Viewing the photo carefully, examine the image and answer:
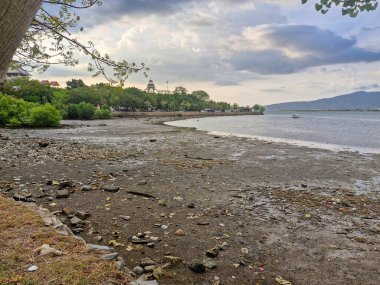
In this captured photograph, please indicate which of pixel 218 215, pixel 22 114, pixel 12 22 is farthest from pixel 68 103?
pixel 12 22

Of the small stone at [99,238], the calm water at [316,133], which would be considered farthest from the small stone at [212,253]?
the calm water at [316,133]

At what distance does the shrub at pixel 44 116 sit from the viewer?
43.0 meters

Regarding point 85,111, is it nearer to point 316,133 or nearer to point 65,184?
point 316,133

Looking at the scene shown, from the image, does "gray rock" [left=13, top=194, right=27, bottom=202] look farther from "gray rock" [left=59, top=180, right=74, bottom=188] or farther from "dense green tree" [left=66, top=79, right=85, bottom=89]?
"dense green tree" [left=66, top=79, right=85, bottom=89]

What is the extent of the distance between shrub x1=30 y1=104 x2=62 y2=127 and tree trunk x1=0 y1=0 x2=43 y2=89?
149 feet

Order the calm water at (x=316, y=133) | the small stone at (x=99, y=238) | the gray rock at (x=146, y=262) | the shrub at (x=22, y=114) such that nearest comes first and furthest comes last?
the gray rock at (x=146, y=262) → the small stone at (x=99, y=238) → the calm water at (x=316, y=133) → the shrub at (x=22, y=114)

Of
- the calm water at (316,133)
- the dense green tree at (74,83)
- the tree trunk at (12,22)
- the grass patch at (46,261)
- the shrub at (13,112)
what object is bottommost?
the calm water at (316,133)

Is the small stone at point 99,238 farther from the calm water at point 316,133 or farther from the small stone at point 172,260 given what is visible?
the calm water at point 316,133

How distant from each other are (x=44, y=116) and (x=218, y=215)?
138ft

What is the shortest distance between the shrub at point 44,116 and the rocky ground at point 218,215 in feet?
98.6

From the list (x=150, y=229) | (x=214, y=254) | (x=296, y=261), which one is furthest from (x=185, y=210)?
(x=296, y=261)

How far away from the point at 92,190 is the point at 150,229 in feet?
12.4

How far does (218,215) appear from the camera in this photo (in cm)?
827

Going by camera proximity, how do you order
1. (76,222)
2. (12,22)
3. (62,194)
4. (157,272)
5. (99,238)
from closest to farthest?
(12,22), (157,272), (99,238), (76,222), (62,194)
